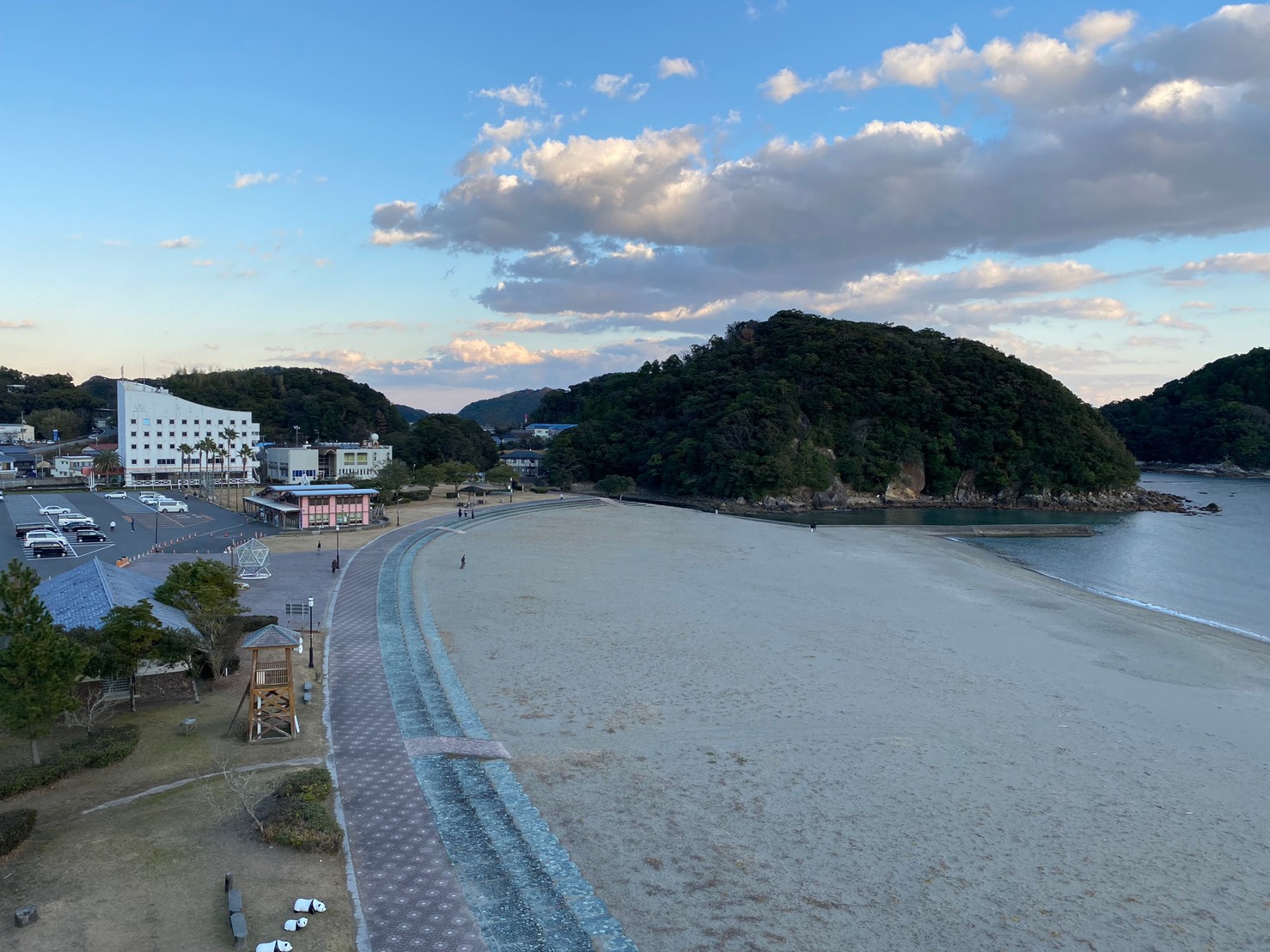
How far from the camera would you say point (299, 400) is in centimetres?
9850

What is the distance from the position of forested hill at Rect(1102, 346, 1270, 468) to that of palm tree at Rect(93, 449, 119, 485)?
136 m

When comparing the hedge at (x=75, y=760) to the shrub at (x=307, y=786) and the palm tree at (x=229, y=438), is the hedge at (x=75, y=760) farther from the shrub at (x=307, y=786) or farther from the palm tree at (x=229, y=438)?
the palm tree at (x=229, y=438)

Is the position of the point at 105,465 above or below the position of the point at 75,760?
above

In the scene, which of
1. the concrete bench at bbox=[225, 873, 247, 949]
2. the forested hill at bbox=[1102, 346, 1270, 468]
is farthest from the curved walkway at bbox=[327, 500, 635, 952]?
the forested hill at bbox=[1102, 346, 1270, 468]

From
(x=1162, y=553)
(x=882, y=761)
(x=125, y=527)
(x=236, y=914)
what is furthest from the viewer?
(x=1162, y=553)

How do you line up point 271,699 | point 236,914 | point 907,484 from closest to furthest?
point 236,914, point 271,699, point 907,484

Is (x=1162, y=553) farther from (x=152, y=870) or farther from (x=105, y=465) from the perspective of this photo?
(x=105, y=465)

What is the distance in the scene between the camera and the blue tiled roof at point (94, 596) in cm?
1587

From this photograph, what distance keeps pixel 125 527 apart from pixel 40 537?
7847 mm

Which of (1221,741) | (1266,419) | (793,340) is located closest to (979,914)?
(1221,741)

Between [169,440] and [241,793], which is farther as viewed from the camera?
[169,440]

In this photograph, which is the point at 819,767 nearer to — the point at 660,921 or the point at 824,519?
the point at 660,921

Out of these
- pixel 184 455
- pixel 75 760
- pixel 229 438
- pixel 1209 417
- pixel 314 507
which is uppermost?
pixel 1209 417

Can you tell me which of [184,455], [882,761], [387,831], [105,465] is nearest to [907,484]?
[882,761]
